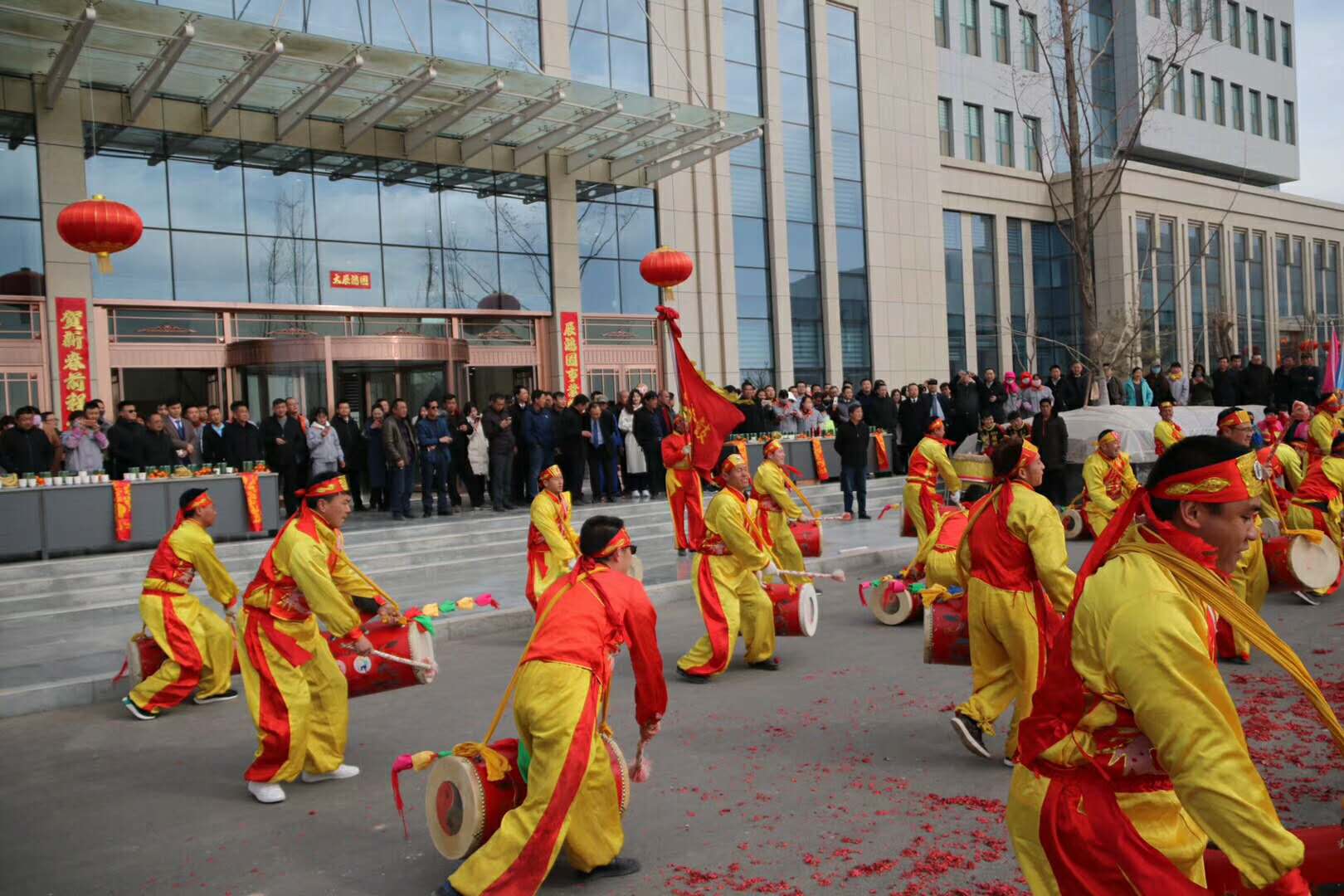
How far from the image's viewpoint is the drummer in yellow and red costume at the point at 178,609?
285 inches

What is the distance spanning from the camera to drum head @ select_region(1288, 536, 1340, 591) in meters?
8.28

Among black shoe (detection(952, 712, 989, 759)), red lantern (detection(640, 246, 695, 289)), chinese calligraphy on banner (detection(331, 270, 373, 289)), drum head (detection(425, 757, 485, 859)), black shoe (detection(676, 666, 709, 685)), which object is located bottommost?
black shoe (detection(676, 666, 709, 685))

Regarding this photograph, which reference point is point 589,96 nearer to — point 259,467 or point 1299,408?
point 259,467

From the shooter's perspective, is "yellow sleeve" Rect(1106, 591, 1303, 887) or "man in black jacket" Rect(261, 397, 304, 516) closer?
"yellow sleeve" Rect(1106, 591, 1303, 887)

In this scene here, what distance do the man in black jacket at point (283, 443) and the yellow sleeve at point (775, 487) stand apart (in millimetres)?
7633

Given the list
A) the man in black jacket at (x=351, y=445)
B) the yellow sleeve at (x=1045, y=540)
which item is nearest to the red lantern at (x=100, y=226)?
the man in black jacket at (x=351, y=445)

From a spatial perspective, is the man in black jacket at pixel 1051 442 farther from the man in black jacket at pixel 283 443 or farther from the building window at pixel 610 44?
the building window at pixel 610 44

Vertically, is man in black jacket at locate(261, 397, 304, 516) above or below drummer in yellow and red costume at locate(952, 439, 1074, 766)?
above

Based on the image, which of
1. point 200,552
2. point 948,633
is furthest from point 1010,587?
point 200,552

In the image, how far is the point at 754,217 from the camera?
24062 millimetres

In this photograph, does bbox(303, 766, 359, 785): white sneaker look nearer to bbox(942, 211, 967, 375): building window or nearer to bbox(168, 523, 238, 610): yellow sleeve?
bbox(168, 523, 238, 610): yellow sleeve

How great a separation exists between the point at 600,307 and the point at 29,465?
1102 centimetres

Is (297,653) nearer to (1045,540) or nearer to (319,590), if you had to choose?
(319,590)

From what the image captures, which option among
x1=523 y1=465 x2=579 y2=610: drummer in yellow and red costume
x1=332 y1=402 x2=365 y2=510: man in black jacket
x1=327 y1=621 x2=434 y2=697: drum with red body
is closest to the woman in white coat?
x1=332 y1=402 x2=365 y2=510: man in black jacket
